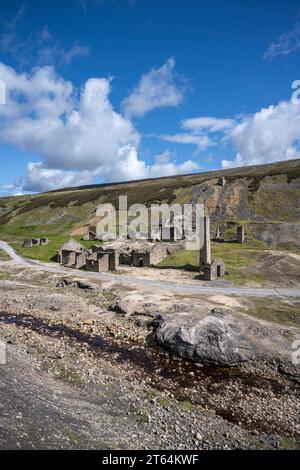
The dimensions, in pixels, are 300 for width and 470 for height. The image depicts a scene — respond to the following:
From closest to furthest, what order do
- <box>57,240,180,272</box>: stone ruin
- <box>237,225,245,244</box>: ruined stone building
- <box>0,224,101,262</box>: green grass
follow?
1. <box>57,240,180,272</box>: stone ruin
2. <box>0,224,101,262</box>: green grass
3. <box>237,225,245,244</box>: ruined stone building

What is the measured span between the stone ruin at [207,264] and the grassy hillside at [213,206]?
23660mm

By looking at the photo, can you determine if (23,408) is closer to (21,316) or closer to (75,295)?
(21,316)

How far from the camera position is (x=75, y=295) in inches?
1435

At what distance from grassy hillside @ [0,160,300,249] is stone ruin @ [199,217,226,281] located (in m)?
23.7

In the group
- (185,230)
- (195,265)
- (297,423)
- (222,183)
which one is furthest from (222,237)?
(297,423)

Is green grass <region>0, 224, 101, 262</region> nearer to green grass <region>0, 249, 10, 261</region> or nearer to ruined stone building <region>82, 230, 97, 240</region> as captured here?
ruined stone building <region>82, 230, 97, 240</region>

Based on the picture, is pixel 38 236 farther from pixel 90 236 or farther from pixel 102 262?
pixel 102 262

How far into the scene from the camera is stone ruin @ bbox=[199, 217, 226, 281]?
1606 inches

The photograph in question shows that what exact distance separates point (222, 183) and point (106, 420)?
8942 cm

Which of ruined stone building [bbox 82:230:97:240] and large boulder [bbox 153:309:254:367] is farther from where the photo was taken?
ruined stone building [bbox 82:230:97:240]

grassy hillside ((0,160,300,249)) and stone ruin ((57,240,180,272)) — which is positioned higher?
grassy hillside ((0,160,300,249))

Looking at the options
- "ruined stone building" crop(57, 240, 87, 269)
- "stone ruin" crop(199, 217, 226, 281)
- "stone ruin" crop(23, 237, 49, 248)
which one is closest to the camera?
"stone ruin" crop(199, 217, 226, 281)

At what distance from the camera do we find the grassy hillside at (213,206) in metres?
77.0

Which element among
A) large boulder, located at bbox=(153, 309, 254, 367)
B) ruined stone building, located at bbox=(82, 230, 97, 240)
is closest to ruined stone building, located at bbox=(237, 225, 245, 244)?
ruined stone building, located at bbox=(82, 230, 97, 240)
